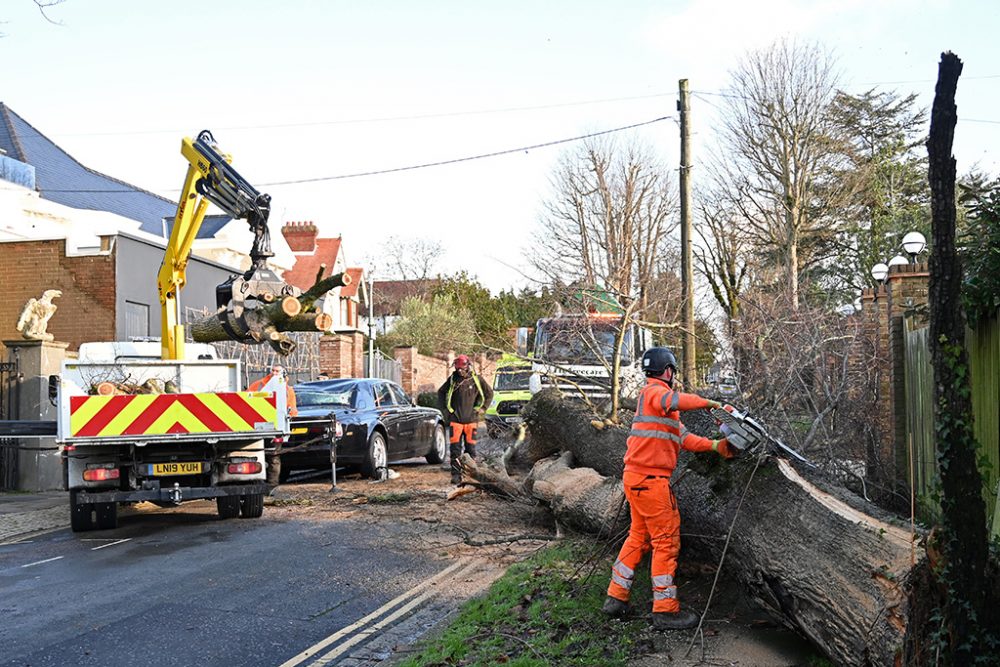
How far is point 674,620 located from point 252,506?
6721mm

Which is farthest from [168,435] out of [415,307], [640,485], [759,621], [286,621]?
[415,307]

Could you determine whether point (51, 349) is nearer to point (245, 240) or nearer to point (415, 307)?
point (245, 240)

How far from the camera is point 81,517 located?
10695mm

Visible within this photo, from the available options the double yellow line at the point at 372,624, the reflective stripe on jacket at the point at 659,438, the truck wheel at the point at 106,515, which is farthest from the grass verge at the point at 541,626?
the truck wheel at the point at 106,515

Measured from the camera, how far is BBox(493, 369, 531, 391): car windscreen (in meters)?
18.5

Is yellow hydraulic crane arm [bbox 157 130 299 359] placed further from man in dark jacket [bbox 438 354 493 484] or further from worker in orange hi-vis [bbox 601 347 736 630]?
worker in orange hi-vis [bbox 601 347 736 630]

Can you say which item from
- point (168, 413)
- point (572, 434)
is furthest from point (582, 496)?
point (168, 413)

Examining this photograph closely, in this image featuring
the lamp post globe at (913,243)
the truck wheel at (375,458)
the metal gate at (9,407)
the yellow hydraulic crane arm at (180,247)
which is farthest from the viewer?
the metal gate at (9,407)

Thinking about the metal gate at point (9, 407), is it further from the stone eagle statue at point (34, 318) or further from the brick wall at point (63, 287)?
the brick wall at point (63, 287)

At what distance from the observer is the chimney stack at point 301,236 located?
175ft

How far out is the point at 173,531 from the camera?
1060cm

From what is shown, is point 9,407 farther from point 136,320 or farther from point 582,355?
point 582,355

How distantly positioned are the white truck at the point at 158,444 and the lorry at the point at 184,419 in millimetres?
11

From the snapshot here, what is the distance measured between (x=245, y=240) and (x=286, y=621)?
33.4 meters
